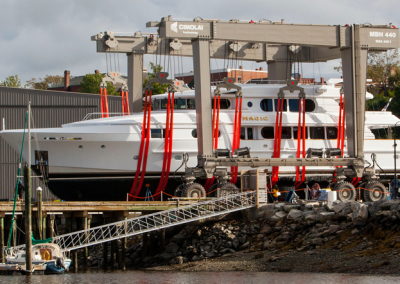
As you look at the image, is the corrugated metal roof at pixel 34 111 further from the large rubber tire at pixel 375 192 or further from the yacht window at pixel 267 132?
the large rubber tire at pixel 375 192

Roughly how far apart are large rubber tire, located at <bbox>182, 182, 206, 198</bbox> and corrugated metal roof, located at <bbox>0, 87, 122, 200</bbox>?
13349mm

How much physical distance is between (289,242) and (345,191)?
618 centimetres

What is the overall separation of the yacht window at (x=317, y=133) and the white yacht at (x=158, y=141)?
5cm

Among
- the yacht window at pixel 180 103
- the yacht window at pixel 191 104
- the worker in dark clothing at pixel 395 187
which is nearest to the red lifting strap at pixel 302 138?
the worker in dark clothing at pixel 395 187

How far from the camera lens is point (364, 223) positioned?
2072 centimetres

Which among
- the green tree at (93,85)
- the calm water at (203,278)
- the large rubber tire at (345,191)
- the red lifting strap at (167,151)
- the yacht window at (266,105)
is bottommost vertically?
the calm water at (203,278)

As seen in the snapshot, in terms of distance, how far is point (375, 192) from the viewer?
2802cm

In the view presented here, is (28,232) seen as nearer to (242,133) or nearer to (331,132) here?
(242,133)

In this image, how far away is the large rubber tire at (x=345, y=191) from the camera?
2714 centimetres

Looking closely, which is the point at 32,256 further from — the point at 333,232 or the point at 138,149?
the point at 333,232


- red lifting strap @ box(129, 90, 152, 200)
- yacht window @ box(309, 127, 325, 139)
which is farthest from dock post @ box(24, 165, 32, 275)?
yacht window @ box(309, 127, 325, 139)

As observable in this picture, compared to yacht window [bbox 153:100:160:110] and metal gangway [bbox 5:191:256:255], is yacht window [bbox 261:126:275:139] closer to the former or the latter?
metal gangway [bbox 5:191:256:255]

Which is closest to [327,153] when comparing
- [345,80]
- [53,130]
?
[345,80]

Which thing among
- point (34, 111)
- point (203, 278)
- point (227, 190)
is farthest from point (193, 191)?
point (34, 111)
